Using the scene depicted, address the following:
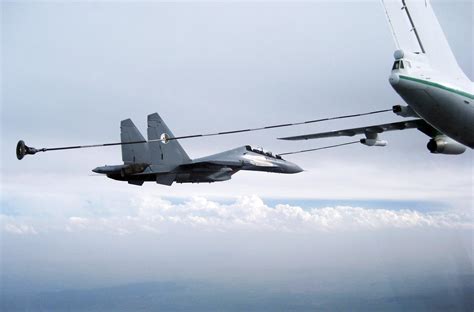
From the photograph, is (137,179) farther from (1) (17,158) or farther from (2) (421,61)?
(2) (421,61)

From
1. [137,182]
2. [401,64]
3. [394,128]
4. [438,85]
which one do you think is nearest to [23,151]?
[137,182]

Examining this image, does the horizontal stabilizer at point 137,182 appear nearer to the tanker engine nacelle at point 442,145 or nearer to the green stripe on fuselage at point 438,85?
the green stripe on fuselage at point 438,85

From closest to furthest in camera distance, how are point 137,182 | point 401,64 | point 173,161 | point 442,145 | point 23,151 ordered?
1. point 23,151
2. point 401,64
3. point 442,145
4. point 137,182
5. point 173,161

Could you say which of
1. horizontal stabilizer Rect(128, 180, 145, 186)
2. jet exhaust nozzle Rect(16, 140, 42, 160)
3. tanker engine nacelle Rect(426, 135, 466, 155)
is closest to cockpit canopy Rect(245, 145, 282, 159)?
horizontal stabilizer Rect(128, 180, 145, 186)

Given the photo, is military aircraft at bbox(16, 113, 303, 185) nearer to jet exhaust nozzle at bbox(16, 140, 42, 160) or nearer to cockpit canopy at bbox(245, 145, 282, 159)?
cockpit canopy at bbox(245, 145, 282, 159)

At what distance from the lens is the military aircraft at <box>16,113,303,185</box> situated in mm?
30484

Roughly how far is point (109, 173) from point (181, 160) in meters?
4.73

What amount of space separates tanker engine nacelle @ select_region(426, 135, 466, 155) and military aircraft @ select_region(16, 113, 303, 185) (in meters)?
8.21

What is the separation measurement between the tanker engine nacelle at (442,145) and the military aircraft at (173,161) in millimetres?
8210

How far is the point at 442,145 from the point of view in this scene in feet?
93.0

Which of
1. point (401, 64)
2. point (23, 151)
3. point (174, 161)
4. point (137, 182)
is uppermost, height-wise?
point (401, 64)

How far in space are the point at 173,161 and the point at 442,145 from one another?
1313 centimetres

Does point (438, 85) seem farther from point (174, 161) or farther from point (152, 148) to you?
point (152, 148)

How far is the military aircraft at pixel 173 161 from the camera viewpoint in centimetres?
3048
